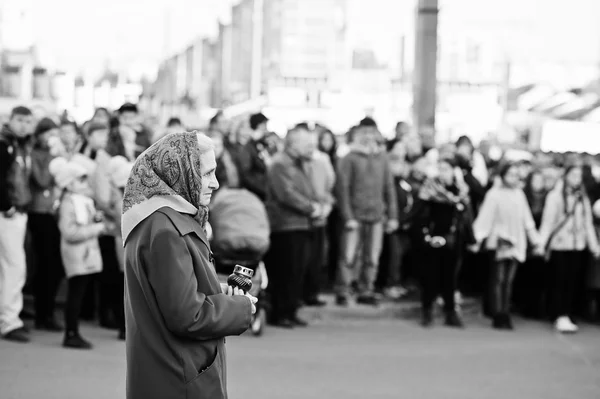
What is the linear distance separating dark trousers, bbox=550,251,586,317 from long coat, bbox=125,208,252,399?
9.15 m

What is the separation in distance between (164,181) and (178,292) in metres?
0.45

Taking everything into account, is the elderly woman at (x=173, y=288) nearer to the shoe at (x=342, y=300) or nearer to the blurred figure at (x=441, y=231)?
the blurred figure at (x=441, y=231)

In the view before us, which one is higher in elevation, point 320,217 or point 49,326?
point 320,217

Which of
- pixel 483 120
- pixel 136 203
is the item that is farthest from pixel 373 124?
pixel 483 120

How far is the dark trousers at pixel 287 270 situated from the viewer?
11844 millimetres

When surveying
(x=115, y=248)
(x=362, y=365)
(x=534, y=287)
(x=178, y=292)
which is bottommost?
(x=362, y=365)

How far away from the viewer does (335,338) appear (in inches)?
451

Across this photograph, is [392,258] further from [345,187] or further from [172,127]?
[172,127]

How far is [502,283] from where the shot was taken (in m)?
12.7

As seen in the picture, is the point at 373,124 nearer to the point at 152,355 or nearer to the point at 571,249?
the point at 571,249

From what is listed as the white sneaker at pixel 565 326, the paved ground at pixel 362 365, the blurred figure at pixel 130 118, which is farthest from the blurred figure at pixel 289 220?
the white sneaker at pixel 565 326

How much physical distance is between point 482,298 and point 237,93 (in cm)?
11881

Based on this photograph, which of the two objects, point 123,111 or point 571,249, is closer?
point 123,111

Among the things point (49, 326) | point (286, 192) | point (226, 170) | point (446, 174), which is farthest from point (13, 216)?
point (446, 174)
